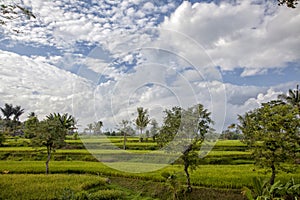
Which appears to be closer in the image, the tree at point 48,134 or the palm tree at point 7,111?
the tree at point 48,134

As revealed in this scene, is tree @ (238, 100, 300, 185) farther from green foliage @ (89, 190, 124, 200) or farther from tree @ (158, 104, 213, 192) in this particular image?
green foliage @ (89, 190, 124, 200)

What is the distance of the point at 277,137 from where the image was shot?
9406 mm

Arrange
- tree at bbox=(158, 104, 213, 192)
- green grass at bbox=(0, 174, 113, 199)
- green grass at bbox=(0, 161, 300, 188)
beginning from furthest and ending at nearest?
green grass at bbox=(0, 161, 300, 188) < tree at bbox=(158, 104, 213, 192) < green grass at bbox=(0, 174, 113, 199)

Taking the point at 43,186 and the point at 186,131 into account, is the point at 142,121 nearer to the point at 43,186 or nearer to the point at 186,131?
the point at 186,131

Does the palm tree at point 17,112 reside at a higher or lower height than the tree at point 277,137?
higher

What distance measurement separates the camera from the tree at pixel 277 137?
30.7 feet

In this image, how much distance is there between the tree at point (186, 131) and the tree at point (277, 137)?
6.61ft

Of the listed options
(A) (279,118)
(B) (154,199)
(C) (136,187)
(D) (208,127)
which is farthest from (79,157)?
(A) (279,118)

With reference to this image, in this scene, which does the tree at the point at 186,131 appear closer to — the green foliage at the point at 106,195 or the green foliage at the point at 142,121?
the green foliage at the point at 142,121

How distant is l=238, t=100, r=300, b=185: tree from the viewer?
9.34 metres

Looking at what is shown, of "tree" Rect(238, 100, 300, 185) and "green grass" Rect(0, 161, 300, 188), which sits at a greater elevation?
"tree" Rect(238, 100, 300, 185)

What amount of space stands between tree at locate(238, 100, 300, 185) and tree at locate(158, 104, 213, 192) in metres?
2.02

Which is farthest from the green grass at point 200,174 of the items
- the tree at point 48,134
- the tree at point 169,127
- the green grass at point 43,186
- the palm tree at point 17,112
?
the palm tree at point 17,112

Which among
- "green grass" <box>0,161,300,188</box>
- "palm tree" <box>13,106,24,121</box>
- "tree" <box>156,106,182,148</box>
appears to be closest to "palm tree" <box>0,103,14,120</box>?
"palm tree" <box>13,106,24,121</box>
